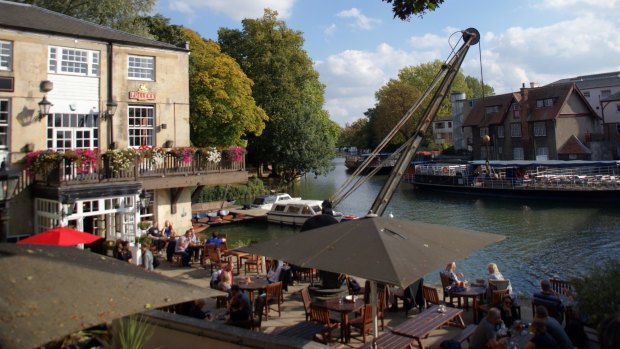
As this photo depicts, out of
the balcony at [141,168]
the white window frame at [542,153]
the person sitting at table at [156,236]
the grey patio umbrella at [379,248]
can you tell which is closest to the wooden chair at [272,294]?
the grey patio umbrella at [379,248]

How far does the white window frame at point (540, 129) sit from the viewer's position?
59812 millimetres

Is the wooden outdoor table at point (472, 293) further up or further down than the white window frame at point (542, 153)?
further down

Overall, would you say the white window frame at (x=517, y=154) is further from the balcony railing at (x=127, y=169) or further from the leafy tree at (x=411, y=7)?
the leafy tree at (x=411, y=7)

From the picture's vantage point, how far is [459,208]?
1635 inches

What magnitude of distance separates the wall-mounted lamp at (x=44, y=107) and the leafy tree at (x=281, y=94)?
106 feet

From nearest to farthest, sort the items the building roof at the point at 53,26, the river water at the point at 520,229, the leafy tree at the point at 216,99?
the building roof at the point at 53,26
the river water at the point at 520,229
the leafy tree at the point at 216,99

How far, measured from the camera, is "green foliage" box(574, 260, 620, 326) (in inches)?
307

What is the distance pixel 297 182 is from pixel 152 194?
136 feet

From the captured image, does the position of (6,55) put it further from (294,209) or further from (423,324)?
(294,209)

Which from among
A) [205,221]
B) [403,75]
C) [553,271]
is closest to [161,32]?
[205,221]

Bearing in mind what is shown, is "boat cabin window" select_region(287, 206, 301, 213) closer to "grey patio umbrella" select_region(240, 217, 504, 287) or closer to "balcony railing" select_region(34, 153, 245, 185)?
"balcony railing" select_region(34, 153, 245, 185)

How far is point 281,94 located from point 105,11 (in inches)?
829

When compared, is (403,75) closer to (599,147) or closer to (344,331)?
(599,147)

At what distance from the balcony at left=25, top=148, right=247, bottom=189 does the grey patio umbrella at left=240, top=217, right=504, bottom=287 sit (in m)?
11.3
